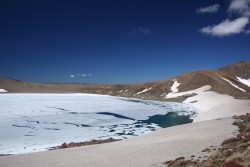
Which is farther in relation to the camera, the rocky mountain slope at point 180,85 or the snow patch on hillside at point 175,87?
the snow patch on hillside at point 175,87

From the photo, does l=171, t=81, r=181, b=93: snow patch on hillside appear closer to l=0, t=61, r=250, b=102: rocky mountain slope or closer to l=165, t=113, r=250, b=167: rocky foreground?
l=0, t=61, r=250, b=102: rocky mountain slope

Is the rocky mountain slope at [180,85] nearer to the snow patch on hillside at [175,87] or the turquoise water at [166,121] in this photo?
the snow patch on hillside at [175,87]

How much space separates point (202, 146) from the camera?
6727mm

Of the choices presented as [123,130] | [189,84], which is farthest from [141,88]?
[123,130]

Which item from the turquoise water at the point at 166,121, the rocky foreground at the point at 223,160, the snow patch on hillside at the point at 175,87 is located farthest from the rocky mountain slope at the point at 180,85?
the rocky foreground at the point at 223,160

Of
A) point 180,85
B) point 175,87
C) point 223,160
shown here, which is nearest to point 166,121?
point 223,160

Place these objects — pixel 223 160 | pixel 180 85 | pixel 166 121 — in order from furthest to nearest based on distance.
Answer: pixel 180 85
pixel 166 121
pixel 223 160

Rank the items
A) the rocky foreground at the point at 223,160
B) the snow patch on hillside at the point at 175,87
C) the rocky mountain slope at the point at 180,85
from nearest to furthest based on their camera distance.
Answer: the rocky foreground at the point at 223,160
the rocky mountain slope at the point at 180,85
the snow patch on hillside at the point at 175,87

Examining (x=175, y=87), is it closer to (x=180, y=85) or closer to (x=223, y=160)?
(x=180, y=85)

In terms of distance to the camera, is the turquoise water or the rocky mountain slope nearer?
the turquoise water

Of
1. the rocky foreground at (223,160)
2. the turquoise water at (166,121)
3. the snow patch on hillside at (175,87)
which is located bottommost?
the turquoise water at (166,121)

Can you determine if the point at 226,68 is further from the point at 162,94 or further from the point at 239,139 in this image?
the point at 239,139

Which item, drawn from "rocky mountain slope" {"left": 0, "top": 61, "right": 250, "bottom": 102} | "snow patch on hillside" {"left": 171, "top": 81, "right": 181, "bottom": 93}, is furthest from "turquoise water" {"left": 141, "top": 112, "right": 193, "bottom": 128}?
"snow patch on hillside" {"left": 171, "top": 81, "right": 181, "bottom": 93}

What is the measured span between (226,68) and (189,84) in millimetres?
41831
